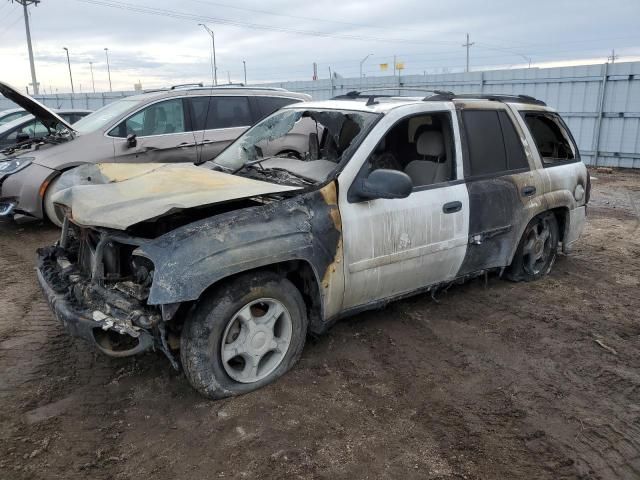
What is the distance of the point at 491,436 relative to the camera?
292 centimetres

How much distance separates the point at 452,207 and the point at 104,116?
5.79 m

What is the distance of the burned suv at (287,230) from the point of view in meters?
3.02

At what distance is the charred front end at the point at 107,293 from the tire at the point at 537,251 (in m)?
3.54

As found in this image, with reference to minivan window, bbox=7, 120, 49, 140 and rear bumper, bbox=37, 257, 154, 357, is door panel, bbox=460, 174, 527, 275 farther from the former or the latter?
minivan window, bbox=7, 120, 49, 140

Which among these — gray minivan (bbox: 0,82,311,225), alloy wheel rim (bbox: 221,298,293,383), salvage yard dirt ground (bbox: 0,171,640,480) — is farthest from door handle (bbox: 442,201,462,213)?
gray minivan (bbox: 0,82,311,225)

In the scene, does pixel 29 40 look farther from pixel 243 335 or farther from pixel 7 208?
pixel 243 335

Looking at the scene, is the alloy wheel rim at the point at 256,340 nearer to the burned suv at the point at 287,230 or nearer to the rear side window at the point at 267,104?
the burned suv at the point at 287,230

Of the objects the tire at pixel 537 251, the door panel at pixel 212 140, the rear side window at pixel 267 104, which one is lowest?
the tire at pixel 537 251

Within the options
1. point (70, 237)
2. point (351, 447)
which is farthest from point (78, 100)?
point (351, 447)

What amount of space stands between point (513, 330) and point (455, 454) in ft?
5.87

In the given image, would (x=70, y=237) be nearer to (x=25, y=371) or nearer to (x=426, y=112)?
(x=25, y=371)

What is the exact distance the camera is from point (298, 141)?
478cm

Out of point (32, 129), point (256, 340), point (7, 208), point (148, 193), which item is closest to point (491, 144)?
point (256, 340)

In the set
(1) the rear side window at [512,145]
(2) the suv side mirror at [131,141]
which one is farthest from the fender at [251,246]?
(2) the suv side mirror at [131,141]
